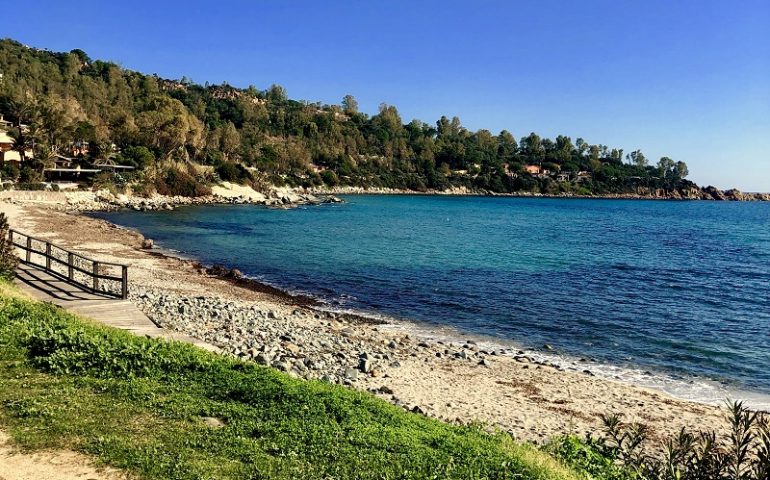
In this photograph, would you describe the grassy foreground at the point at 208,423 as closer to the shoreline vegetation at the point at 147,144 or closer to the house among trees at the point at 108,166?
the shoreline vegetation at the point at 147,144

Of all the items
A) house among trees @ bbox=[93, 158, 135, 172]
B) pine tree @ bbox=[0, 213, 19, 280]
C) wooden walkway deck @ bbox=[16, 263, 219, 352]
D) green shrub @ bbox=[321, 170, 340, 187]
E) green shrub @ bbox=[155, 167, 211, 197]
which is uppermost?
green shrub @ bbox=[321, 170, 340, 187]

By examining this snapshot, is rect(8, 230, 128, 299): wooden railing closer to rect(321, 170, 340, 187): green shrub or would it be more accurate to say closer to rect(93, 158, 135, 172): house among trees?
rect(93, 158, 135, 172): house among trees

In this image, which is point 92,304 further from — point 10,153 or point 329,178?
point 329,178

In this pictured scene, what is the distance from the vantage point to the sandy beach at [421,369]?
1268 centimetres

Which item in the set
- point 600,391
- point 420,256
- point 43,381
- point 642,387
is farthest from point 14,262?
point 420,256

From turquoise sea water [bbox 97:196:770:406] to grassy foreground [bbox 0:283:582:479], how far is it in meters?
11.2

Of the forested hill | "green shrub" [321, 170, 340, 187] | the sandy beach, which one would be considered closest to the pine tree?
the sandy beach

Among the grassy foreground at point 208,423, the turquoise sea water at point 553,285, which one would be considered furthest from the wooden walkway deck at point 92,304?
the turquoise sea water at point 553,285

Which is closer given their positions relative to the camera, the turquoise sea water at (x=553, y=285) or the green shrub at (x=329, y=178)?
the turquoise sea water at (x=553, y=285)

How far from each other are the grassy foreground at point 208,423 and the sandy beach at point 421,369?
3511 mm

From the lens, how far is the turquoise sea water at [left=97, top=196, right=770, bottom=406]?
19125mm

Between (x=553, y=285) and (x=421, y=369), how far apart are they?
57.5ft

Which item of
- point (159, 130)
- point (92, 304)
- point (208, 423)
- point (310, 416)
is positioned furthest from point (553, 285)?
point (159, 130)

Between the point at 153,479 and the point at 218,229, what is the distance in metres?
48.5
